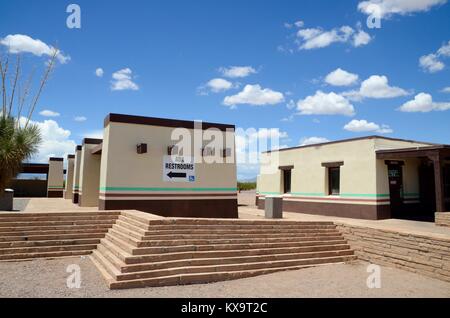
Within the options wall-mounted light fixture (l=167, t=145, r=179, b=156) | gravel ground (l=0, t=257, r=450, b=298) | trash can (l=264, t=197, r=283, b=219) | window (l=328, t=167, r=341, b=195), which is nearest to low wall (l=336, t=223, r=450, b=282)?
gravel ground (l=0, t=257, r=450, b=298)

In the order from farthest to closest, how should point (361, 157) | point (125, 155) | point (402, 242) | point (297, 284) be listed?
point (361, 157), point (125, 155), point (402, 242), point (297, 284)

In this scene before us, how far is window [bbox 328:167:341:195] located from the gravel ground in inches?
348

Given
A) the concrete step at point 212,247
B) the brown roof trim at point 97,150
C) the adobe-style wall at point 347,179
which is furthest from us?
the brown roof trim at point 97,150

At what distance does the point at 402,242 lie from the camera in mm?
8156

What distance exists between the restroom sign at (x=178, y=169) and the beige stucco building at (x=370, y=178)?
725 centimetres

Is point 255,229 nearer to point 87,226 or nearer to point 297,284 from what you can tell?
point 297,284

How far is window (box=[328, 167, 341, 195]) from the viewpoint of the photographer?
54.3 feet

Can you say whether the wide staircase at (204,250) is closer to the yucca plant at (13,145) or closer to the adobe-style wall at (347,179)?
the yucca plant at (13,145)

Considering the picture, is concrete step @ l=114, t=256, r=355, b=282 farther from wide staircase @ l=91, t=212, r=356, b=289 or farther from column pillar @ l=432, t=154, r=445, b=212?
column pillar @ l=432, t=154, r=445, b=212

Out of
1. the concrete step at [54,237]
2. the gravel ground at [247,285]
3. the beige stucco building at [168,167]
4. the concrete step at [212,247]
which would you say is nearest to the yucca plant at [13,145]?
the beige stucco building at [168,167]

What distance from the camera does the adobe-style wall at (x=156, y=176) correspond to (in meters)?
11.7
